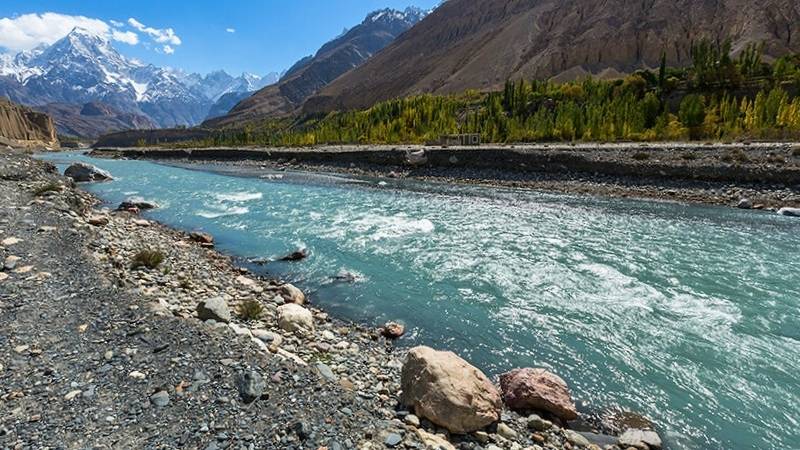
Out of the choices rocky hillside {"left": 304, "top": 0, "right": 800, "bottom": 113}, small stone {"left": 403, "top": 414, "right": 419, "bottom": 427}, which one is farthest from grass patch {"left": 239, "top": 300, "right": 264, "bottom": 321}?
rocky hillside {"left": 304, "top": 0, "right": 800, "bottom": 113}

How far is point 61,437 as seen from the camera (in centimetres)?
458

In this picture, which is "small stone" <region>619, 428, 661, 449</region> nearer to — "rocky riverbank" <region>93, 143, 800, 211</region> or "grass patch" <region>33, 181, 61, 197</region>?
"rocky riverbank" <region>93, 143, 800, 211</region>

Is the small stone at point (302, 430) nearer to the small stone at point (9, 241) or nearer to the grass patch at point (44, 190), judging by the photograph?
the small stone at point (9, 241)

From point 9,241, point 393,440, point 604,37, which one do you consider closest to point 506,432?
point 393,440

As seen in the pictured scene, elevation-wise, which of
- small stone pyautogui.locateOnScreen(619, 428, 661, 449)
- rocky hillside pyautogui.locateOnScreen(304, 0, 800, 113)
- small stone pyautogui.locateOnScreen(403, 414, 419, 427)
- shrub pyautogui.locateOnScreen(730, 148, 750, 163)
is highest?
rocky hillside pyautogui.locateOnScreen(304, 0, 800, 113)

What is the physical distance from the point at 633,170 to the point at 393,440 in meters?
30.8

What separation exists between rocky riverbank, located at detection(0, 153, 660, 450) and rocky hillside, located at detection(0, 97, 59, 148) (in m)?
134

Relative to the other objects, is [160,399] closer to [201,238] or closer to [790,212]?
[201,238]

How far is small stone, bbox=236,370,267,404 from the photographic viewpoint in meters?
5.49

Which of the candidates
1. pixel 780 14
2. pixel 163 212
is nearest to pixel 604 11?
pixel 780 14

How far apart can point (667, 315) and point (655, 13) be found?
474 ft

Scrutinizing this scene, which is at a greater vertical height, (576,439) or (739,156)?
(739,156)

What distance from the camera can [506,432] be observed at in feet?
19.6

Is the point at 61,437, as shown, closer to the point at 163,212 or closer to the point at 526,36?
the point at 163,212
